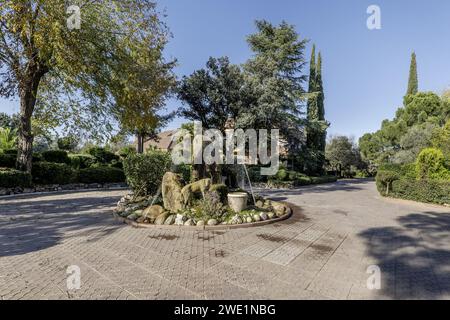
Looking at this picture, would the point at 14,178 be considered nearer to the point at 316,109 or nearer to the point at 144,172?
the point at 144,172

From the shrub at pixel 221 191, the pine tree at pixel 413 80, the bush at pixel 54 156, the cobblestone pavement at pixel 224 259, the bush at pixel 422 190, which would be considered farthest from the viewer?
the pine tree at pixel 413 80

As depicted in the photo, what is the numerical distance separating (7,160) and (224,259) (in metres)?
15.3

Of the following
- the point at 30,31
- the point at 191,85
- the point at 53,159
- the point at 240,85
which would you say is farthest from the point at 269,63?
the point at 53,159

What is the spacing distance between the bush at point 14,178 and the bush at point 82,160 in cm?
561

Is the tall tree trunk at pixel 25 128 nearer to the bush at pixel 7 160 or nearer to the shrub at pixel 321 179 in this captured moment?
the bush at pixel 7 160

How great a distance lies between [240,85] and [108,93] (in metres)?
7.78

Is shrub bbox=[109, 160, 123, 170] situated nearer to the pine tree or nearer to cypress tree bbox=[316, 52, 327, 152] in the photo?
cypress tree bbox=[316, 52, 327, 152]

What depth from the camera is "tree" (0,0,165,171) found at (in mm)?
9805

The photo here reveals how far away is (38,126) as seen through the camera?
51.1 feet

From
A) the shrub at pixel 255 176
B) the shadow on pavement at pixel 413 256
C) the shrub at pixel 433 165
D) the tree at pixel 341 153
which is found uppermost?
the tree at pixel 341 153

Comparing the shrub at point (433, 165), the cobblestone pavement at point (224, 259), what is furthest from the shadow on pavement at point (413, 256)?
the shrub at point (433, 165)

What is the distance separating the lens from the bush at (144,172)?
401 inches

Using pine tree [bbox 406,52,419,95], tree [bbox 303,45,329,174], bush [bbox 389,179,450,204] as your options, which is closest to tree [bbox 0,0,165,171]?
bush [bbox 389,179,450,204]
